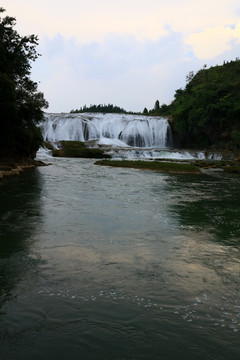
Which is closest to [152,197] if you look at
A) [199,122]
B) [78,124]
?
[78,124]

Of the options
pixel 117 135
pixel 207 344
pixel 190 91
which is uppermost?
pixel 190 91

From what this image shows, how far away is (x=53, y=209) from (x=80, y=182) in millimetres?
8319

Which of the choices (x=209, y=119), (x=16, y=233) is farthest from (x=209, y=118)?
(x=16, y=233)

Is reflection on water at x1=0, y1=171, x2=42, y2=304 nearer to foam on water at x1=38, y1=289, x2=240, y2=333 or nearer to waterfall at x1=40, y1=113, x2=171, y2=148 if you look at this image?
foam on water at x1=38, y1=289, x2=240, y2=333

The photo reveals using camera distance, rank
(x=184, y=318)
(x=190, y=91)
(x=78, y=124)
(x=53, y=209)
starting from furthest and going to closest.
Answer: (x=190, y=91) < (x=78, y=124) < (x=53, y=209) < (x=184, y=318)

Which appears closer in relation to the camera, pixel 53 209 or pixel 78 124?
pixel 53 209

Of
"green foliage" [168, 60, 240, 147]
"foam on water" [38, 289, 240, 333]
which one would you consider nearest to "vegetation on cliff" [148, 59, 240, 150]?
"green foliage" [168, 60, 240, 147]

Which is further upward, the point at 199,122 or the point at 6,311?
the point at 199,122

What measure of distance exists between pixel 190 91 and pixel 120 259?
278 feet

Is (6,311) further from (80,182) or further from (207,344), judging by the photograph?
(80,182)

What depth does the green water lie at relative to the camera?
393cm

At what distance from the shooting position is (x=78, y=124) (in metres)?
60.2

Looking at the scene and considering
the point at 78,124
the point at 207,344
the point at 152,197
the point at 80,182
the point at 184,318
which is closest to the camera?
the point at 207,344

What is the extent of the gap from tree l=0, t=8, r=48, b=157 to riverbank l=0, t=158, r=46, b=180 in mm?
997
